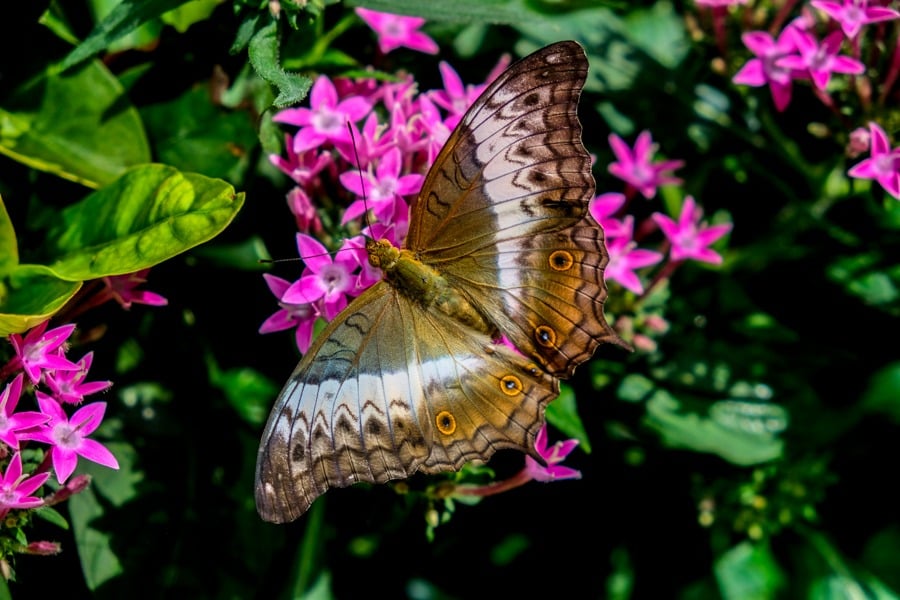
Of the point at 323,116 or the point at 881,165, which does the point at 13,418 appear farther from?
the point at 881,165

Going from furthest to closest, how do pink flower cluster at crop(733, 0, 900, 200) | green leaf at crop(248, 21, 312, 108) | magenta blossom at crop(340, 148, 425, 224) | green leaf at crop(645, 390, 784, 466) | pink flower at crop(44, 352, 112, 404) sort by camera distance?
1. green leaf at crop(645, 390, 784, 466)
2. pink flower cluster at crop(733, 0, 900, 200)
3. magenta blossom at crop(340, 148, 425, 224)
4. pink flower at crop(44, 352, 112, 404)
5. green leaf at crop(248, 21, 312, 108)

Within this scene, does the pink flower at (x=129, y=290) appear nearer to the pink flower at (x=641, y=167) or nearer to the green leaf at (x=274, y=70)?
the green leaf at (x=274, y=70)

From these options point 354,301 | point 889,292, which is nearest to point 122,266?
point 354,301

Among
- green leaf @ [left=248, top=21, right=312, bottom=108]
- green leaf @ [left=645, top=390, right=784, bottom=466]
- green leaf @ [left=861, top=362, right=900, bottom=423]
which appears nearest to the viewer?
green leaf @ [left=248, top=21, right=312, bottom=108]

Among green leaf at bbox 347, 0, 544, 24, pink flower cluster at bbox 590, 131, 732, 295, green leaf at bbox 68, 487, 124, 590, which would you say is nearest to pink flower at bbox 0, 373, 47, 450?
green leaf at bbox 68, 487, 124, 590

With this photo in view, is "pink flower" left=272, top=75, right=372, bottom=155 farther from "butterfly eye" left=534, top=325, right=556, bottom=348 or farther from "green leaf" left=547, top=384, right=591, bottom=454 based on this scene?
"green leaf" left=547, top=384, right=591, bottom=454

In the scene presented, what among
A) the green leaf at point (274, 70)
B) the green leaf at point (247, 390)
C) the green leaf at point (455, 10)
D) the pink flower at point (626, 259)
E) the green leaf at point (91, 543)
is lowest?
the green leaf at point (91, 543)

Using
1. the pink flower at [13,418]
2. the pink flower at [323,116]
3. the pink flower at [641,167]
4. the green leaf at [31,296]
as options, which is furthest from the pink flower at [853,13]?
the pink flower at [13,418]
